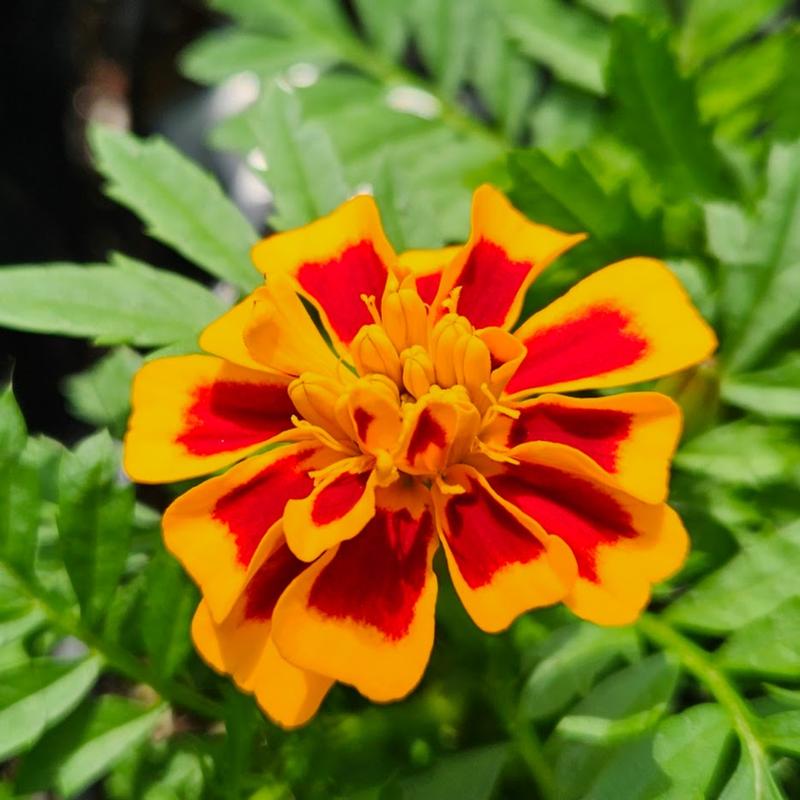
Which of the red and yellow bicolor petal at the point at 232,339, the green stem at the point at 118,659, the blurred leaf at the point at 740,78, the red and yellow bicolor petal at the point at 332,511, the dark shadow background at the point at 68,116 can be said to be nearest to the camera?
the red and yellow bicolor petal at the point at 332,511

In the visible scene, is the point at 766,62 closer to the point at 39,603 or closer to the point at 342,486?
the point at 342,486

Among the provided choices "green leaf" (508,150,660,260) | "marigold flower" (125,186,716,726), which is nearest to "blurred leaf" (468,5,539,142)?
"green leaf" (508,150,660,260)

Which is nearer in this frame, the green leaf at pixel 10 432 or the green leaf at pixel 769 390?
the green leaf at pixel 10 432

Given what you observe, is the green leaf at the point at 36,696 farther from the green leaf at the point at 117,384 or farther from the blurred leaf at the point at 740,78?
the blurred leaf at the point at 740,78

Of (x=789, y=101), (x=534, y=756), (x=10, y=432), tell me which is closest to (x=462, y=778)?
(x=534, y=756)

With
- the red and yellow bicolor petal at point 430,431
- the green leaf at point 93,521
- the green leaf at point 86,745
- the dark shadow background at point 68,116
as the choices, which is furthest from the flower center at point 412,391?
the dark shadow background at point 68,116

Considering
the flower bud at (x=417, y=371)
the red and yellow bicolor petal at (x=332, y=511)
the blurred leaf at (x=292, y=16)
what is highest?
the flower bud at (x=417, y=371)
